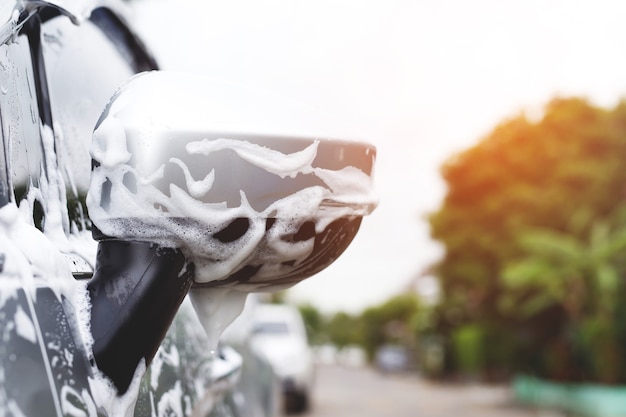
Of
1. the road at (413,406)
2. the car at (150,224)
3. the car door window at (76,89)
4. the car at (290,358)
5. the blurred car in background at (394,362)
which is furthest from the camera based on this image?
the blurred car in background at (394,362)

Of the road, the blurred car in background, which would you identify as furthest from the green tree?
the blurred car in background

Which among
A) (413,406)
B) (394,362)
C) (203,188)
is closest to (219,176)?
(203,188)

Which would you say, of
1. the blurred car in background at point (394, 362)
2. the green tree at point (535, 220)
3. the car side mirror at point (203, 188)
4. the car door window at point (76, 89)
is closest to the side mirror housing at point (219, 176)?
the car side mirror at point (203, 188)

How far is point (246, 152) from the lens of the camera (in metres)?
1.08

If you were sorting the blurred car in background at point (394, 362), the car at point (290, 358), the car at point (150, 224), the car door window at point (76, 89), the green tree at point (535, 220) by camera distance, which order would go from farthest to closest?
the blurred car in background at point (394, 362), the green tree at point (535, 220), the car at point (290, 358), the car door window at point (76, 89), the car at point (150, 224)

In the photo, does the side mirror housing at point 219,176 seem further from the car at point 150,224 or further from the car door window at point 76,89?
the car door window at point 76,89

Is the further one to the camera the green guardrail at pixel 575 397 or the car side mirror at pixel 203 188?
the green guardrail at pixel 575 397

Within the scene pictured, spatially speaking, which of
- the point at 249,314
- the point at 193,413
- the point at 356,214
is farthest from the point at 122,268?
the point at 249,314

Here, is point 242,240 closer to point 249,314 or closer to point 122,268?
point 122,268

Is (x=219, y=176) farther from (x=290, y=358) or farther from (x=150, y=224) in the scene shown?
(x=290, y=358)

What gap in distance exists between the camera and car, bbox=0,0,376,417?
3.36ft

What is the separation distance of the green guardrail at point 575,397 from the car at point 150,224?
1333 centimetres

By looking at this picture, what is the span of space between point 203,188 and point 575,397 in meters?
15.0

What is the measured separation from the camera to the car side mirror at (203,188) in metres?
1.07
